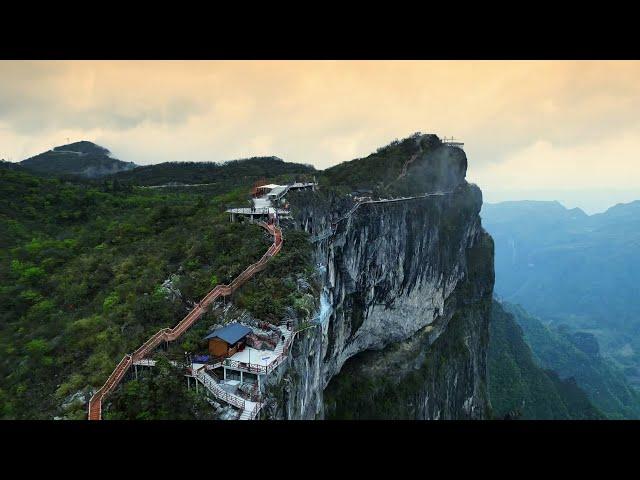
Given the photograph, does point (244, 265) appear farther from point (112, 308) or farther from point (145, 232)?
point (145, 232)

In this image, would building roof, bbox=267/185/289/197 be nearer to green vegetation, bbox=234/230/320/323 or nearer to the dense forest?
the dense forest

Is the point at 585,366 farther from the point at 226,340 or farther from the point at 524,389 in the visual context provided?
the point at 226,340

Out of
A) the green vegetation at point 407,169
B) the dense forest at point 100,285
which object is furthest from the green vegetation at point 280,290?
the green vegetation at point 407,169

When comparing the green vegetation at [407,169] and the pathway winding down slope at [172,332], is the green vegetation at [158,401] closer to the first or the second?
the pathway winding down slope at [172,332]

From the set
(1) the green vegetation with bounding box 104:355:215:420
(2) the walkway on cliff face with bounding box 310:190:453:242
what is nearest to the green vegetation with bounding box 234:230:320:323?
(1) the green vegetation with bounding box 104:355:215:420

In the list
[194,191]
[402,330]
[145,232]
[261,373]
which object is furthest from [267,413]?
[194,191]

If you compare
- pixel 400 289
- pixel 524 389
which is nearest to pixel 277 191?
pixel 400 289

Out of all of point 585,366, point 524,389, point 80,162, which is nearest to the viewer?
point 524,389

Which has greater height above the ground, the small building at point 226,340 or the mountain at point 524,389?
the small building at point 226,340
